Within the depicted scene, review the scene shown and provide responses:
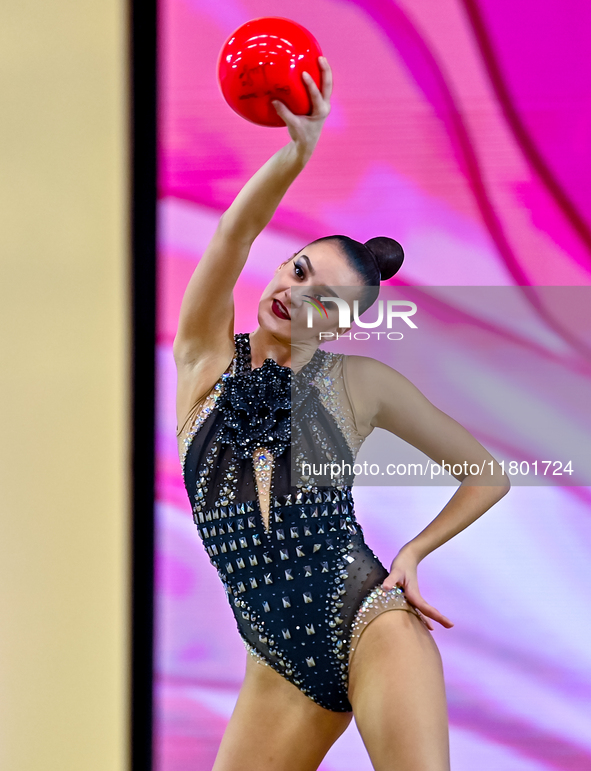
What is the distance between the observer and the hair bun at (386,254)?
136 cm

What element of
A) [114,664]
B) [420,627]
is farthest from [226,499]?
[114,664]

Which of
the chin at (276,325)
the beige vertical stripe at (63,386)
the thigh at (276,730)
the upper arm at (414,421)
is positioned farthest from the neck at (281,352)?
the thigh at (276,730)

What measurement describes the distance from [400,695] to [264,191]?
85 centimetres

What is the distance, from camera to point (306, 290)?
4.19 ft

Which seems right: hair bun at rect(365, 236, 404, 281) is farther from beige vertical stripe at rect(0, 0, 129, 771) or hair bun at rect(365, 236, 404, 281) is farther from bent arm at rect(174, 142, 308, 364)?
beige vertical stripe at rect(0, 0, 129, 771)

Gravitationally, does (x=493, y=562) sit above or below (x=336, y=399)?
below

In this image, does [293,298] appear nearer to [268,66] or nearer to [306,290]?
[306,290]

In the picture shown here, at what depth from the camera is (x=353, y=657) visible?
115cm

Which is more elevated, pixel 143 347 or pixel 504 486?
pixel 143 347

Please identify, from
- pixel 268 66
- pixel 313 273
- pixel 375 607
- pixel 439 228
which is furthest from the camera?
pixel 439 228

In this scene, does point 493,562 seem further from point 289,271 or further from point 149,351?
point 149,351

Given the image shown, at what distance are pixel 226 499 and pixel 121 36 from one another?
1.02 meters

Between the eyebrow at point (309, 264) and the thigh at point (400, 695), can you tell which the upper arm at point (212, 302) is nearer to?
the eyebrow at point (309, 264)

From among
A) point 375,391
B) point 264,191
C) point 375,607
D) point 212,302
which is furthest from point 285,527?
point 264,191
